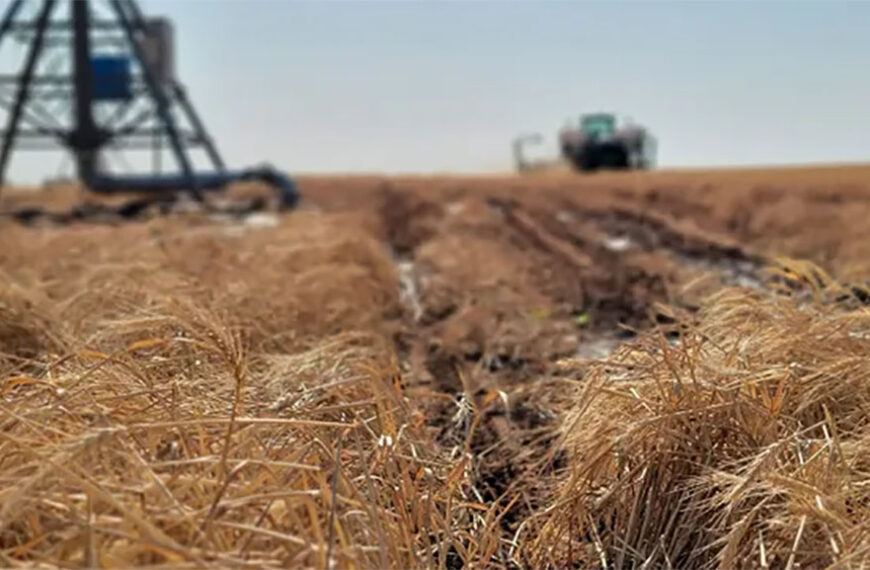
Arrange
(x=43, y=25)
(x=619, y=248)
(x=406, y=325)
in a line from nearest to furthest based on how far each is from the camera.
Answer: (x=406, y=325), (x=619, y=248), (x=43, y=25)

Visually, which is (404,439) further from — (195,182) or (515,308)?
(195,182)

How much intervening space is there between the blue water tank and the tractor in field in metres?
21.9

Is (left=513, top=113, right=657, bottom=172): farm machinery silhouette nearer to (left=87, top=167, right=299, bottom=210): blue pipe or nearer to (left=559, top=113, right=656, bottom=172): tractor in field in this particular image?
(left=559, top=113, right=656, bottom=172): tractor in field

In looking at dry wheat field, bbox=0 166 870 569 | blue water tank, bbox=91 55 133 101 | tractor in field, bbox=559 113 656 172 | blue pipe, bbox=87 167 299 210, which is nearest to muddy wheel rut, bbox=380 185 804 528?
dry wheat field, bbox=0 166 870 569

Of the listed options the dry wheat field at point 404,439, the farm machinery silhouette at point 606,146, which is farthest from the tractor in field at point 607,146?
the dry wheat field at point 404,439

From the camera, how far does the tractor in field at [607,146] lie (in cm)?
3919

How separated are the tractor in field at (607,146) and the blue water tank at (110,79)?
71.7 feet

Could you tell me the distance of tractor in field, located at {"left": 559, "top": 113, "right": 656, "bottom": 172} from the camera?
129 feet

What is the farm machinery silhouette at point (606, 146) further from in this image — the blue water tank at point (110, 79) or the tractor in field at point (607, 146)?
Result: the blue water tank at point (110, 79)

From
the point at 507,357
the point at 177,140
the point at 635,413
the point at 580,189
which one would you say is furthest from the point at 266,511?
the point at 580,189

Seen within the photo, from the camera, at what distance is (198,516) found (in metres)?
2.02

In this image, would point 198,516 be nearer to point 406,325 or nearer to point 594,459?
point 594,459

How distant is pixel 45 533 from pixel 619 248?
13.6 metres

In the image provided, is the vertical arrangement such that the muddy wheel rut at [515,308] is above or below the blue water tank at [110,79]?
below
